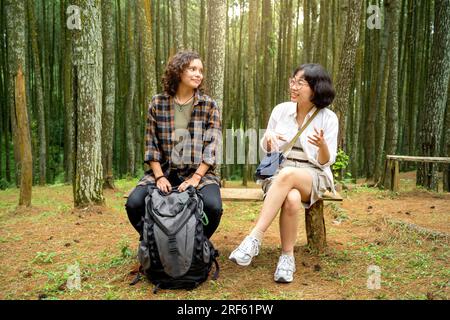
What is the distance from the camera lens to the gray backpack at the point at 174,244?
2713 mm

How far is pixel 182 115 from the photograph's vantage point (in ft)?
10.9

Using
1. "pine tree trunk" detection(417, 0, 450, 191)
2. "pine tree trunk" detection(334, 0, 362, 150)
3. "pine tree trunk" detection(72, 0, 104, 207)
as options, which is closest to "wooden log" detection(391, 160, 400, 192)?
"pine tree trunk" detection(417, 0, 450, 191)

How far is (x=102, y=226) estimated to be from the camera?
4.62 metres

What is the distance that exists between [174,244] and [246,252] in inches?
20.3

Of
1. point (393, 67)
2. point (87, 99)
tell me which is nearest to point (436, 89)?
point (393, 67)

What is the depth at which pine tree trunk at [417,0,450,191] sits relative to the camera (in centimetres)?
700

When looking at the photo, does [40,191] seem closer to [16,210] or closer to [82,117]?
[16,210]

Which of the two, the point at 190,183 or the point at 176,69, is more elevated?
the point at 176,69

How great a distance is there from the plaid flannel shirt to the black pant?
19 cm

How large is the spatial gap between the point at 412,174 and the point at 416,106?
2.06 meters

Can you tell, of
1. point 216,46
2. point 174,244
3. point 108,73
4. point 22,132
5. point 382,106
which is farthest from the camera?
point 382,106

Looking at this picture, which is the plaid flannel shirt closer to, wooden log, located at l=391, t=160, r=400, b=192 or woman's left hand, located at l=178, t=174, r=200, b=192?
woman's left hand, located at l=178, t=174, r=200, b=192

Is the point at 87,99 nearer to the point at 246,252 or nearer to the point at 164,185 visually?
the point at 164,185
